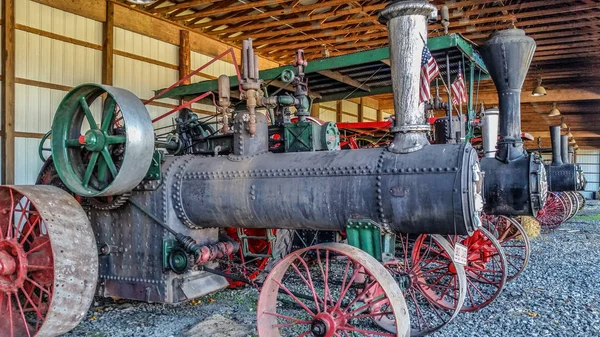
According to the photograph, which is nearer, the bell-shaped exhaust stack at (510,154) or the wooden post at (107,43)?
the bell-shaped exhaust stack at (510,154)

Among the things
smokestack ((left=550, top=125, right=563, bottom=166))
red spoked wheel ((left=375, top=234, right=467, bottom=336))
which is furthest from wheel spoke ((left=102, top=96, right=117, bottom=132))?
smokestack ((left=550, top=125, right=563, bottom=166))

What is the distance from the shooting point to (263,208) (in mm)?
3324

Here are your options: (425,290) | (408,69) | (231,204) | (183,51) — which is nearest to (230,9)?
(183,51)

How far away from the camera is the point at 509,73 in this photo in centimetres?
439

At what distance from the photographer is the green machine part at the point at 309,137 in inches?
146

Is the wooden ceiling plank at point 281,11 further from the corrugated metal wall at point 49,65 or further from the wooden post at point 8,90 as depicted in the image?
the wooden post at point 8,90

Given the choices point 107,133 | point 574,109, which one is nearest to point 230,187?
point 107,133

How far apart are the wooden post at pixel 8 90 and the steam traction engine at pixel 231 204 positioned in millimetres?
3692

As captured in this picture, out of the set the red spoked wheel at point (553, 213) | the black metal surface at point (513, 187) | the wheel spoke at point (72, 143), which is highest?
the wheel spoke at point (72, 143)

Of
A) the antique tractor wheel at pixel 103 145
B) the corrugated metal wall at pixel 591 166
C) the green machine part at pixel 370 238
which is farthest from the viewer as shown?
the corrugated metal wall at pixel 591 166

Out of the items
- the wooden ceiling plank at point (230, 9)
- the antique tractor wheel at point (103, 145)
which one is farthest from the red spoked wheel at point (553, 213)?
the antique tractor wheel at point (103, 145)

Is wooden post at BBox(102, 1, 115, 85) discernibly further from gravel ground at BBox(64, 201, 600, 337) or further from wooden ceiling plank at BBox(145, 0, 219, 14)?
gravel ground at BBox(64, 201, 600, 337)

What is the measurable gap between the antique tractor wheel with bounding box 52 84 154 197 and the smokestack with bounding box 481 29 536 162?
9.79 feet

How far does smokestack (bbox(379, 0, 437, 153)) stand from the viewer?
9.88 ft
